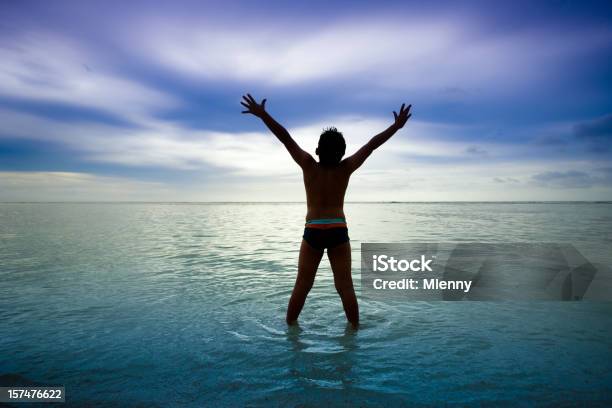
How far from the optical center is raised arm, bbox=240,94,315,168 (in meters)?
4.48

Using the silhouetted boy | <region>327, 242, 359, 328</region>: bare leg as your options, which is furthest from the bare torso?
<region>327, 242, 359, 328</region>: bare leg

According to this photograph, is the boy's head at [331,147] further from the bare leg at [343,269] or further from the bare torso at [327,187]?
the bare leg at [343,269]

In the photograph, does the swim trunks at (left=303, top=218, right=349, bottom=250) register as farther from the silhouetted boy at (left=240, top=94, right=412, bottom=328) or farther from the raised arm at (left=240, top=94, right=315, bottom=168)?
the raised arm at (left=240, top=94, right=315, bottom=168)

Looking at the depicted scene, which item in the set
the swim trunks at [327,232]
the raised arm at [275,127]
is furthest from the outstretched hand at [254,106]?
the swim trunks at [327,232]

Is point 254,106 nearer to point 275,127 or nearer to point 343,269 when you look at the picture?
point 275,127

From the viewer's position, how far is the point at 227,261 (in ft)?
39.1

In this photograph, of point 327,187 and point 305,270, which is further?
point 305,270

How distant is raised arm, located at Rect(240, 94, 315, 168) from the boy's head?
18cm

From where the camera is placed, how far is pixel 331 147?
465 centimetres

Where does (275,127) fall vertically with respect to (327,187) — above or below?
above

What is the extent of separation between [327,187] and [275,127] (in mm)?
944

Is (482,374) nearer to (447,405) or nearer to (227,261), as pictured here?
(447,405)

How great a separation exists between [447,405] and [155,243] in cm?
1569

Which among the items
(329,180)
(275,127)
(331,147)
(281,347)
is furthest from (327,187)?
(281,347)
